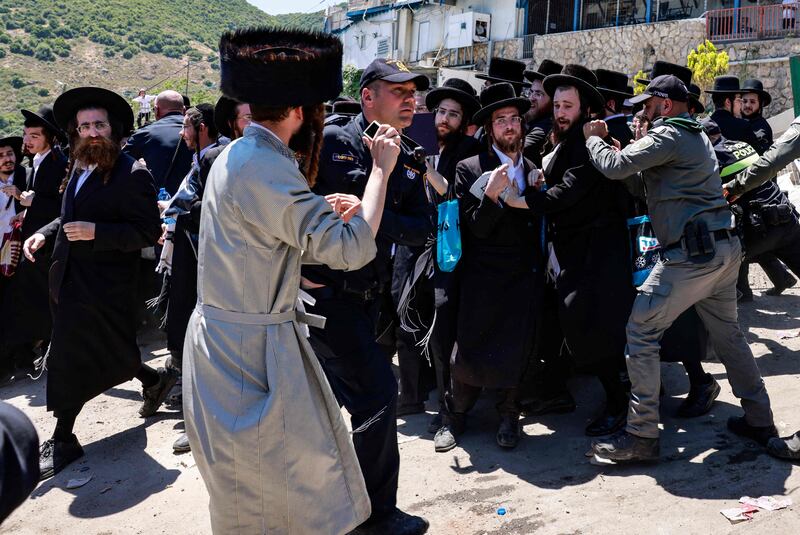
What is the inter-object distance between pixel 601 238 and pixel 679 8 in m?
25.6

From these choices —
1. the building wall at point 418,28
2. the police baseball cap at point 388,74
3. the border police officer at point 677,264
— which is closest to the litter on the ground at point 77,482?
the police baseball cap at point 388,74

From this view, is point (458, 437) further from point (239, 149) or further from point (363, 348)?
point (239, 149)

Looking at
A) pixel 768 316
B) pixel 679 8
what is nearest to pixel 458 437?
pixel 768 316

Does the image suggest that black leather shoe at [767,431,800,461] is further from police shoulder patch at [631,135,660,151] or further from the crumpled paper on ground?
police shoulder patch at [631,135,660,151]

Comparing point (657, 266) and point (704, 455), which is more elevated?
point (657, 266)

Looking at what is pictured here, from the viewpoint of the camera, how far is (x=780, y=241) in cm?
646

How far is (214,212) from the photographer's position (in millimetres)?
2873

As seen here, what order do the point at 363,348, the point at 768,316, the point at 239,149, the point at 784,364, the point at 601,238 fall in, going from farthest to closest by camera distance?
the point at 768,316, the point at 784,364, the point at 601,238, the point at 363,348, the point at 239,149

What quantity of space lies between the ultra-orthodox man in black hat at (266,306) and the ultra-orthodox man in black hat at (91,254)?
259 cm

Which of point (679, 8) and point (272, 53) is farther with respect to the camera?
point (679, 8)

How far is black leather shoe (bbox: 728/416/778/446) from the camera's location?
465 centimetres

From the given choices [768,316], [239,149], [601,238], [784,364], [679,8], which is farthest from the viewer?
[679,8]

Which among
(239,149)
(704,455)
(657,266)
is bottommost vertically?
(704,455)

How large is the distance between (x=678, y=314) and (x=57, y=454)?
397 cm
